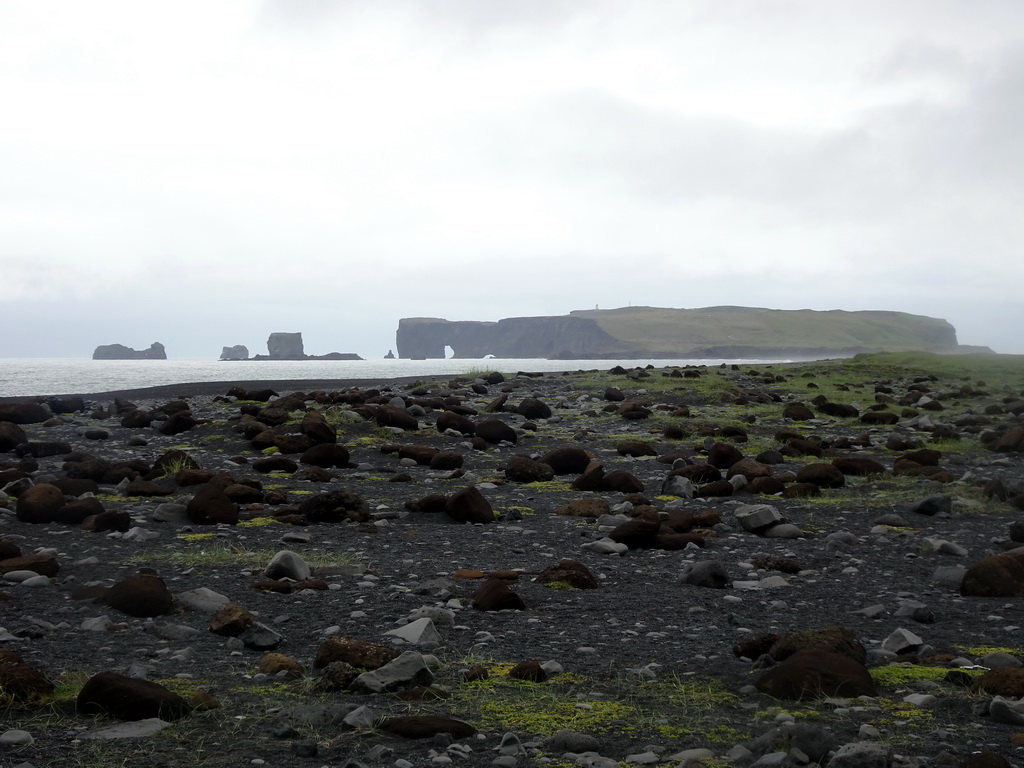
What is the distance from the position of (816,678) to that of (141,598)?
4.38 m

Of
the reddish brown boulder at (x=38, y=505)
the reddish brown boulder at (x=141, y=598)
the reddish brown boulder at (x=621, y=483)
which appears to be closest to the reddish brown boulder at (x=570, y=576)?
the reddish brown boulder at (x=141, y=598)

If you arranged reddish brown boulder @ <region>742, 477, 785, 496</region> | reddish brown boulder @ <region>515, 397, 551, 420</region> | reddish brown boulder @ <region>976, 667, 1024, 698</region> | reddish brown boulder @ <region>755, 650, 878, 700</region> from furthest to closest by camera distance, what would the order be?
reddish brown boulder @ <region>515, 397, 551, 420</region>
reddish brown boulder @ <region>742, 477, 785, 496</region>
reddish brown boulder @ <region>755, 650, 878, 700</region>
reddish brown boulder @ <region>976, 667, 1024, 698</region>

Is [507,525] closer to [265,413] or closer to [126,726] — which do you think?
[126,726]

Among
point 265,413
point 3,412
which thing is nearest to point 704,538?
point 265,413

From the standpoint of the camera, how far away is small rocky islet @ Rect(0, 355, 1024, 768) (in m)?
3.87

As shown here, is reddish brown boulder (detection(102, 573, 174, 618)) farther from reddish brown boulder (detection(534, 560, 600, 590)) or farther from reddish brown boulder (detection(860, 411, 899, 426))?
reddish brown boulder (detection(860, 411, 899, 426))

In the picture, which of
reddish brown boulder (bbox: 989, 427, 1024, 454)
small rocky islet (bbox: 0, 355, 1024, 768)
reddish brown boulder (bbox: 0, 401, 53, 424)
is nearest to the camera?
small rocky islet (bbox: 0, 355, 1024, 768)

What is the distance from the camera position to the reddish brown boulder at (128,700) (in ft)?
13.1

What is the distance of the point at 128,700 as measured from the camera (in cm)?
401

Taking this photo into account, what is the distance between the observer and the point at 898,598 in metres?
6.46

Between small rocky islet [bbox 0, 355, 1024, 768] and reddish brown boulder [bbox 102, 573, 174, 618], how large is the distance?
0.02 m

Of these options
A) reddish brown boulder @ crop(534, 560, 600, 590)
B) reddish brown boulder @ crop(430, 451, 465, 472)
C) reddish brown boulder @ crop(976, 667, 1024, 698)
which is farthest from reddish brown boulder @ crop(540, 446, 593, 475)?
reddish brown boulder @ crop(976, 667, 1024, 698)

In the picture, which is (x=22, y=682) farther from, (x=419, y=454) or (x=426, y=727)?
(x=419, y=454)

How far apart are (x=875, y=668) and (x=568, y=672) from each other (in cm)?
174
